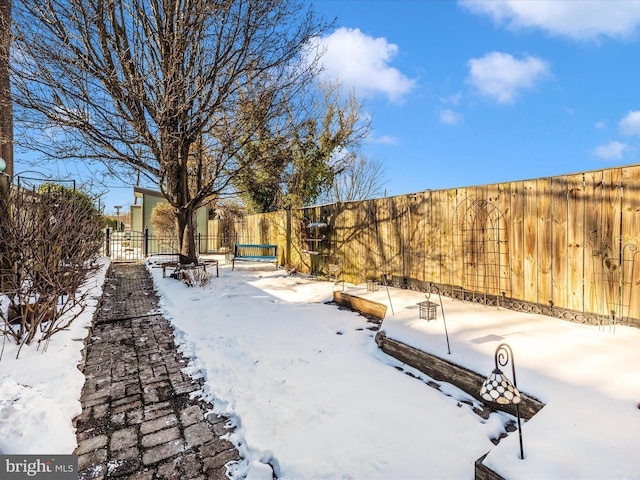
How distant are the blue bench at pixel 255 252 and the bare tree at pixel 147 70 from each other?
2.66 metres

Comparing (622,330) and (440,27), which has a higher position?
(440,27)

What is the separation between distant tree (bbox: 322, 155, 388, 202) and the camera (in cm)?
1627

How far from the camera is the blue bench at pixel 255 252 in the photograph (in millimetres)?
8797

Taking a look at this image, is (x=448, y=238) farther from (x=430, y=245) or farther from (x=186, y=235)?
(x=186, y=235)

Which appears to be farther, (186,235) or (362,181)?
(362,181)

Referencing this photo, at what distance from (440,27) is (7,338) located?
916cm

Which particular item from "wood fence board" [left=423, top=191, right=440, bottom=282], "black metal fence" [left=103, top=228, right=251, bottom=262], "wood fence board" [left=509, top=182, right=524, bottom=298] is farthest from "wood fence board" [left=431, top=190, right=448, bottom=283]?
"black metal fence" [left=103, top=228, right=251, bottom=262]

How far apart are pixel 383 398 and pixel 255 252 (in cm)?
966

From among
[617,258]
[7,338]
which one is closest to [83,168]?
[7,338]

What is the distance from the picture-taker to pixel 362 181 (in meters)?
16.7

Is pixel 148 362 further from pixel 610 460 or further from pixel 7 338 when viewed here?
pixel 610 460

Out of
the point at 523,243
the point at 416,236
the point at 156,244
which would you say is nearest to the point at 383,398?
the point at 523,243

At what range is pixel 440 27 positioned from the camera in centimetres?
704

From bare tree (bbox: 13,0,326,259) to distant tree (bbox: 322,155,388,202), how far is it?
910 cm
